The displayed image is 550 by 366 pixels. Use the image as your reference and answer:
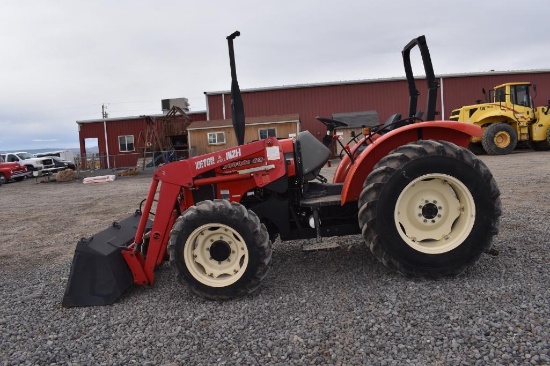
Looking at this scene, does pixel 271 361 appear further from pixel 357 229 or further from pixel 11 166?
pixel 11 166

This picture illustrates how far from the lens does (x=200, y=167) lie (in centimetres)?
386

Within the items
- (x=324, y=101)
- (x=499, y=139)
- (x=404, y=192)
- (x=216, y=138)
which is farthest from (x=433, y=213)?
(x=324, y=101)

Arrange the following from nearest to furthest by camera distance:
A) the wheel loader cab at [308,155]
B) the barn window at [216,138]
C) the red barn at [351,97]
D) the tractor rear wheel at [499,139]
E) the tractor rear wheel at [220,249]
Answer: the tractor rear wheel at [220,249]
the wheel loader cab at [308,155]
the tractor rear wheel at [499,139]
the barn window at [216,138]
the red barn at [351,97]

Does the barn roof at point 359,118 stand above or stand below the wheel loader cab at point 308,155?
above

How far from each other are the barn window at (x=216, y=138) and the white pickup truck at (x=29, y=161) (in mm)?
9860

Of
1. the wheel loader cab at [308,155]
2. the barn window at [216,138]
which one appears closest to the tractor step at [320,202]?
the wheel loader cab at [308,155]

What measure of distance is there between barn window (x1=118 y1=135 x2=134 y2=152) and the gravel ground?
27137mm

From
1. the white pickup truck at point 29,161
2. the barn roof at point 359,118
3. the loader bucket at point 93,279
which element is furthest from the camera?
the white pickup truck at point 29,161

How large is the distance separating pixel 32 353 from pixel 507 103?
1918cm

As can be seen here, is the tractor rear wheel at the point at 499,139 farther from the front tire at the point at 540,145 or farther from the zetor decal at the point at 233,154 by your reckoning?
the zetor decal at the point at 233,154

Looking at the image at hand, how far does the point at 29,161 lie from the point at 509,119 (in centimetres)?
2538

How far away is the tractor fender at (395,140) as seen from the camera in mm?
3793

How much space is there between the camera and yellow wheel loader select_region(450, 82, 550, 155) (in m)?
17.5

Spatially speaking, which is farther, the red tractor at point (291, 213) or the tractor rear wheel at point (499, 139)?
the tractor rear wheel at point (499, 139)
